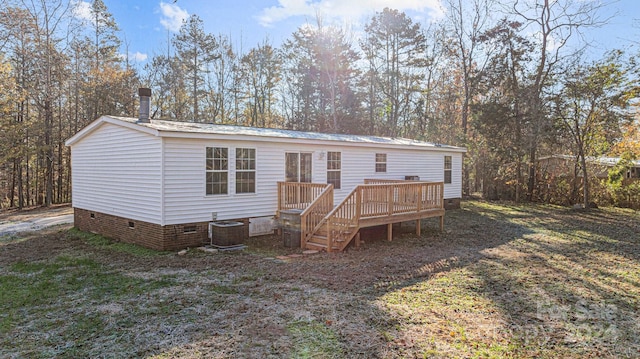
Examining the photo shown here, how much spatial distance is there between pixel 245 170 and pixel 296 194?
4.89 feet

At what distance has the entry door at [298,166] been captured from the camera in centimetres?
1087

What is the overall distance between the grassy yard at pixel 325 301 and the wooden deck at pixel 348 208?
22.4 inches

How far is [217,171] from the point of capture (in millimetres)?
9328

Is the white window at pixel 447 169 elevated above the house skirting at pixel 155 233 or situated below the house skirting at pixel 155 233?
above

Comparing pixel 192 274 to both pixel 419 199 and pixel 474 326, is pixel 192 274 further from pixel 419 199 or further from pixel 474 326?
pixel 419 199

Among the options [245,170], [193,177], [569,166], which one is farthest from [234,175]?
[569,166]

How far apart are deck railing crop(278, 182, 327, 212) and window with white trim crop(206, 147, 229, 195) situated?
1.57m

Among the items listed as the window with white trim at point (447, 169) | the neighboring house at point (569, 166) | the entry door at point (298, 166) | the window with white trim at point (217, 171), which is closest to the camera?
the window with white trim at point (217, 171)

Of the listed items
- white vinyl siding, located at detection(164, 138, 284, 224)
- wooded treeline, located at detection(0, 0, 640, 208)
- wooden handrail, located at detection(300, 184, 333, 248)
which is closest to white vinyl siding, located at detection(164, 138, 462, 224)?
white vinyl siding, located at detection(164, 138, 284, 224)

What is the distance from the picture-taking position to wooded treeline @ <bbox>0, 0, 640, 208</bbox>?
58.0 feet

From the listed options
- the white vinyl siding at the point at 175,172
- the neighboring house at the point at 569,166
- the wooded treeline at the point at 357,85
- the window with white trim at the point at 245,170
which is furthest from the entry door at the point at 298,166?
the neighboring house at the point at 569,166

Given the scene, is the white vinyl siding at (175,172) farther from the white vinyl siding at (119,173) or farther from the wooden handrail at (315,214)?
the wooden handrail at (315,214)

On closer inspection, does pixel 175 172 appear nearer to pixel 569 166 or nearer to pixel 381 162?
pixel 381 162

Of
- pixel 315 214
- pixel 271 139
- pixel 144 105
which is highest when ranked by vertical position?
pixel 144 105
